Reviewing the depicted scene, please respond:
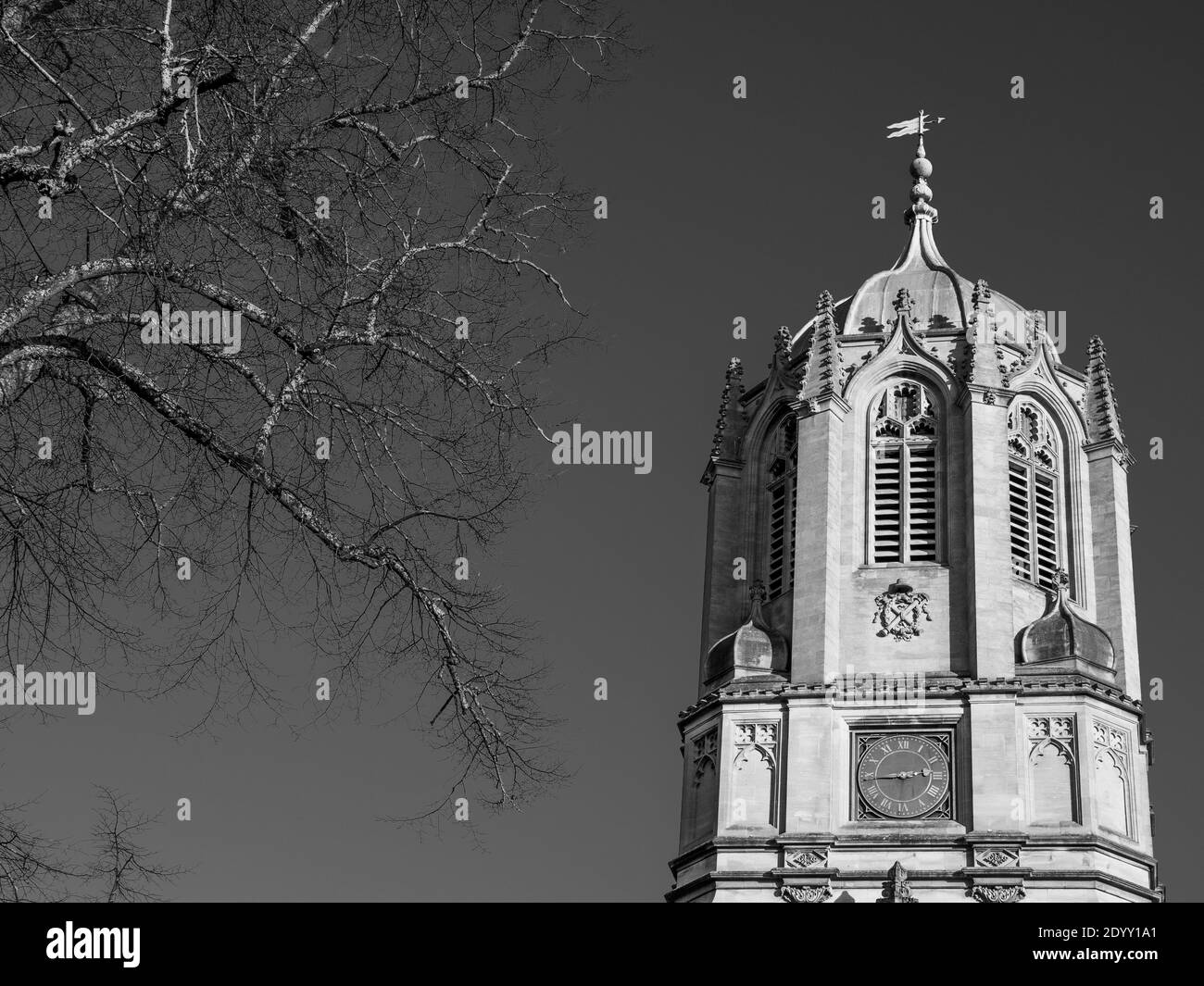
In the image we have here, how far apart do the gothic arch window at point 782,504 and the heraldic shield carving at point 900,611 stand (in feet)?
8.38

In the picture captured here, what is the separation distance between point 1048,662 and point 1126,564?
613cm

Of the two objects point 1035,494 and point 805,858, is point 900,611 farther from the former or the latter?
point 805,858

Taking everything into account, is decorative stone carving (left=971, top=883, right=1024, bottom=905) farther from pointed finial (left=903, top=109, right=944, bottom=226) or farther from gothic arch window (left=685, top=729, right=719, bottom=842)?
pointed finial (left=903, top=109, right=944, bottom=226)

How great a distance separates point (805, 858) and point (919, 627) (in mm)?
7021

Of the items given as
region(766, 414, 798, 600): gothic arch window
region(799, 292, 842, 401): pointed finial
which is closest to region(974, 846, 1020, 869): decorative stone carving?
region(766, 414, 798, 600): gothic arch window

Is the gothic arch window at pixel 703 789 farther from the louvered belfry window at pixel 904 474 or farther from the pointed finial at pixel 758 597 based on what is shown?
the louvered belfry window at pixel 904 474

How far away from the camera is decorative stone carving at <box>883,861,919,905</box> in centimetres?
4831

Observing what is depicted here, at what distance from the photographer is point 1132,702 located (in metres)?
53.3

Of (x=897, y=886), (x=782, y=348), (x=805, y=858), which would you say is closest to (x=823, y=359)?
(x=782, y=348)

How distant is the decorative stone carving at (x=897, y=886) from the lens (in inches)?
1902

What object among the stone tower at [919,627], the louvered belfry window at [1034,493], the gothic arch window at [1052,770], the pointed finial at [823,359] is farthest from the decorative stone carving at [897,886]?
the pointed finial at [823,359]
